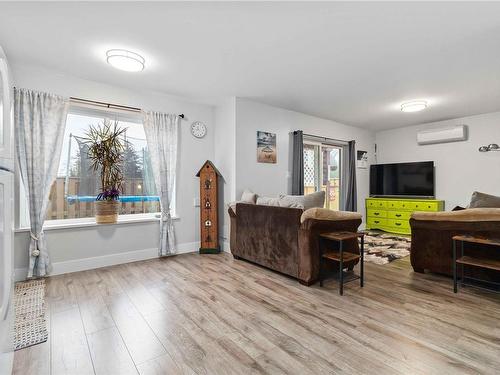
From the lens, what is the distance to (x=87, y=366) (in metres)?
1.50

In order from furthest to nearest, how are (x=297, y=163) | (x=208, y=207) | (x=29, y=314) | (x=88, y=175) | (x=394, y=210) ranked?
1. (x=394, y=210)
2. (x=297, y=163)
3. (x=208, y=207)
4. (x=88, y=175)
5. (x=29, y=314)

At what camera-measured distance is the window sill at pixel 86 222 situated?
303 cm

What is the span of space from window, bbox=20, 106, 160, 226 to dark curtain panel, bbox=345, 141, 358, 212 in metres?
4.03

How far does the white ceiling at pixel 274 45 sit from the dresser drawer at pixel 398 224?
267 cm

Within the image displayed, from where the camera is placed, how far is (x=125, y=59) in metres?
2.58

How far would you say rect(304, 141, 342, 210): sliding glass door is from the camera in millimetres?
5415

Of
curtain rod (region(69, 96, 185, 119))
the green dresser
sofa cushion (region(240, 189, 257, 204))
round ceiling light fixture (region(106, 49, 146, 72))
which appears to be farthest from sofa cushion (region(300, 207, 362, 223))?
the green dresser

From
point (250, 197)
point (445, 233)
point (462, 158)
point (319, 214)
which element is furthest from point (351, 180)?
point (319, 214)

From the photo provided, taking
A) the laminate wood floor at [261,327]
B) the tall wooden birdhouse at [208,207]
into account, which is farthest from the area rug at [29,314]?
the tall wooden birdhouse at [208,207]

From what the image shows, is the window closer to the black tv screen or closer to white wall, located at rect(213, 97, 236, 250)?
white wall, located at rect(213, 97, 236, 250)

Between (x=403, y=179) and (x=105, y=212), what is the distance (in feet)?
19.4

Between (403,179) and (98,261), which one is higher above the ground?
(403,179)

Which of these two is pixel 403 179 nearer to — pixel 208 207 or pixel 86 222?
pixel 208 207

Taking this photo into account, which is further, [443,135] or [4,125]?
[443,135]
